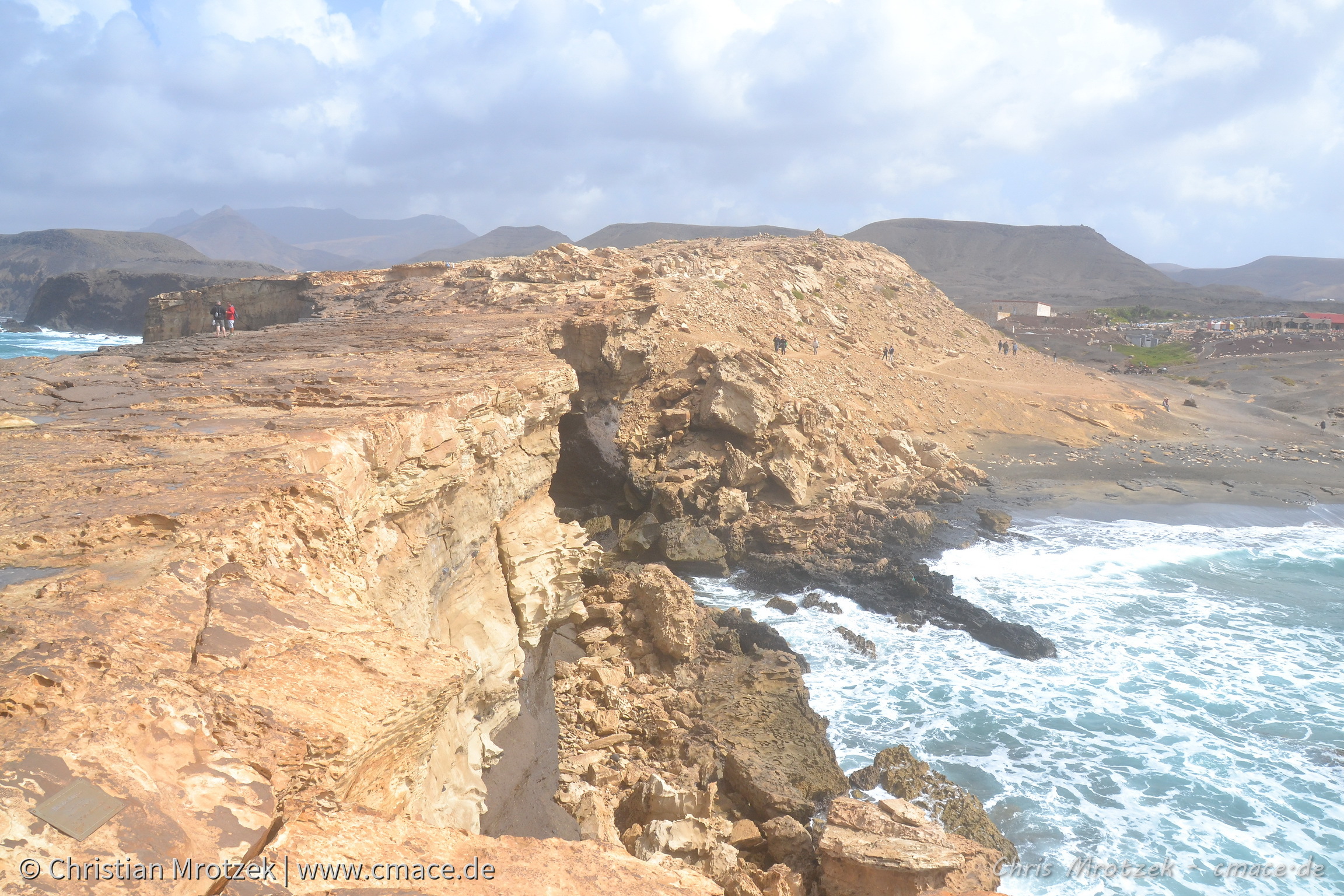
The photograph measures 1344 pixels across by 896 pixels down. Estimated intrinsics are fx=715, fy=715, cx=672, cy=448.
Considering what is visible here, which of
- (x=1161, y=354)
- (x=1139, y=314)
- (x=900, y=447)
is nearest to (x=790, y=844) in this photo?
(x=900, y=447)

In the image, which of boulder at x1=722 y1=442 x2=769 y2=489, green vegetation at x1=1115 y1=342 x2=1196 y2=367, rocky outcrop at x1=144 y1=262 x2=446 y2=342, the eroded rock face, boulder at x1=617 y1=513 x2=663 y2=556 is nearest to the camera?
the eroded rock face

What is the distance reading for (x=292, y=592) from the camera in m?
3.52

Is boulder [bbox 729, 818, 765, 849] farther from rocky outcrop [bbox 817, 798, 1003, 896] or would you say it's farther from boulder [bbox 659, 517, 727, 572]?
boulder [bbox 659, 517, 727, 572]

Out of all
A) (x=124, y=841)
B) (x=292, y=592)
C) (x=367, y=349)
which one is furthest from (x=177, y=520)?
(x=367, y=349)

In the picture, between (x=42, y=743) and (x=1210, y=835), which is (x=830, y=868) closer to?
(x=1210, y=835)

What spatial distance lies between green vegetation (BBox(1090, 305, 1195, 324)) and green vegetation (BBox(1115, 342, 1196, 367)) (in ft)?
32.3

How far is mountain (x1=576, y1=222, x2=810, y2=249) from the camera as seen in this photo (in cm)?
8681

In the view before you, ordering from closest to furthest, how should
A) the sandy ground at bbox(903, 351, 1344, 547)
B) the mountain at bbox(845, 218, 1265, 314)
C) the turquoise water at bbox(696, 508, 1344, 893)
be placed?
the turquoise water at bbox(696, 508, 1344, 893) → the sandy ground at bbox(903, 351, 1344, 547) → the mountain at bbox(845, 218, 1265, 314)

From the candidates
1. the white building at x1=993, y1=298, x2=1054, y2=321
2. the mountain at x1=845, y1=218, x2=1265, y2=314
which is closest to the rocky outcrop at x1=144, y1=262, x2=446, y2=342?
the white building at x1=993, y1=298, x2=1054, y2=321

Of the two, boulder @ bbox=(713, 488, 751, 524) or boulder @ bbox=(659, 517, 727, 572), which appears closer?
boulder @ bbox=(659, 517, 727, 572)

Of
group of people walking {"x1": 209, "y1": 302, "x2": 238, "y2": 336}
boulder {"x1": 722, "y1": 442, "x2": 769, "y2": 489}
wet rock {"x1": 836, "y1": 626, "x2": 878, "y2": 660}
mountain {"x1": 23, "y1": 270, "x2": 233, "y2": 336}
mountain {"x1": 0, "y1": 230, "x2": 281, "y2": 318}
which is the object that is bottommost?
wet rock {"x1": 836, "y1": 626, "x2": 878, "y2": 660}

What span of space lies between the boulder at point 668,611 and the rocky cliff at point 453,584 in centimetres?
5

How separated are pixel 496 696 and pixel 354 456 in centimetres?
308

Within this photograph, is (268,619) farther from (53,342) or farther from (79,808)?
(53,342)
